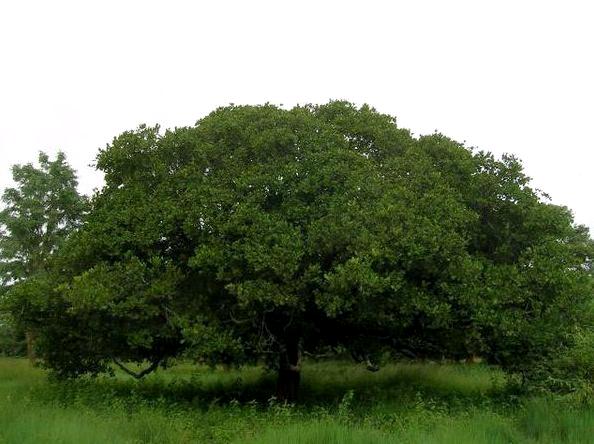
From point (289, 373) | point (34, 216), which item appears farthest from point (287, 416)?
point (34, 216)

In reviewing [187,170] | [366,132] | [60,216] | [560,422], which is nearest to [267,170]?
[187,170]

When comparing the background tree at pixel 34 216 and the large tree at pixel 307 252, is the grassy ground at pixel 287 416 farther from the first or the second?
the background tree at pixel 34 216

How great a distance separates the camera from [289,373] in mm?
13469

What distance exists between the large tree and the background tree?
18.2m

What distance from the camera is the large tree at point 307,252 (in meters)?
10.5

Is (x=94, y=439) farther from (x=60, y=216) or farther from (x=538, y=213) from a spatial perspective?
(x=60, y=216)

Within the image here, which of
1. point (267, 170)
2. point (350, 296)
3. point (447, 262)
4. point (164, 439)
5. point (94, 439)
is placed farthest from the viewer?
point (267, 170)

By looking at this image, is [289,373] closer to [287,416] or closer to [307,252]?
[307,252]

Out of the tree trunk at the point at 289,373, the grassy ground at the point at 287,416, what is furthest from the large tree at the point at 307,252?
the grassy ground at the point at 287,416

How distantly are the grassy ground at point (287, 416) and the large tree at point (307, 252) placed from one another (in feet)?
3.51

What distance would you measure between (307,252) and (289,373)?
403cm

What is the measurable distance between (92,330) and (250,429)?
503 centimetres

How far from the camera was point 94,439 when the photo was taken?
A: 23.4 feet

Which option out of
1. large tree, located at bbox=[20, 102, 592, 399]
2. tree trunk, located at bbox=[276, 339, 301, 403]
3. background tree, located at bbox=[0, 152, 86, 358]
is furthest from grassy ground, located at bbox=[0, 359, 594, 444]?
background tree, located at bbox=[0, 152, 86, 358]
